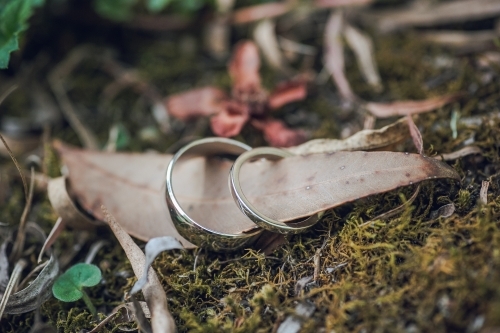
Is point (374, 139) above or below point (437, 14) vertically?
below

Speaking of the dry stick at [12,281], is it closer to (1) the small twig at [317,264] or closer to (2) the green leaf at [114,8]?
(1) the small twig at [317,264]

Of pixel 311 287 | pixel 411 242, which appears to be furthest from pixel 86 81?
pixel 411 242

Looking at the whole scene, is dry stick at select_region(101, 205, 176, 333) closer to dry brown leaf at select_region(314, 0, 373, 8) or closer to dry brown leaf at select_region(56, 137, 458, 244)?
dry brown leaf at select_region(56, 137, 458, 244)

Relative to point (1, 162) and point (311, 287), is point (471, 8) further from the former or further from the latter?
point (1, 162)

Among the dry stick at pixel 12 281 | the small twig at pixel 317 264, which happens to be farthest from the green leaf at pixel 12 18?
the small twig at pixel 317 264

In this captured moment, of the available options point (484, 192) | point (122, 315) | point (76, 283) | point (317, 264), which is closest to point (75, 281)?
point (76, 283)

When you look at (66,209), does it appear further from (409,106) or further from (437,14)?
(437,14)
